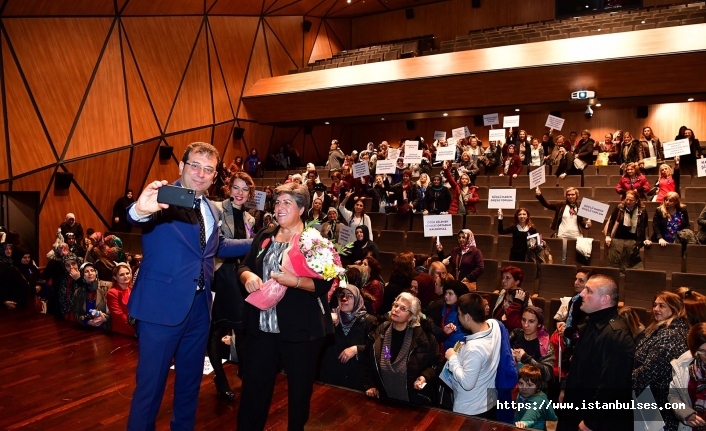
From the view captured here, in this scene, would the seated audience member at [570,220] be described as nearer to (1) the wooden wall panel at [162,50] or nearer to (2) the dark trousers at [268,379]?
(2) the dark trousers at [268,379]

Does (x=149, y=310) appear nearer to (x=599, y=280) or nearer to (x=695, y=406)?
(x=599, y=280)

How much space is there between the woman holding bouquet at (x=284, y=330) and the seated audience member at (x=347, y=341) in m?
1.37

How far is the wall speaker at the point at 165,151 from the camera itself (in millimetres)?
10842

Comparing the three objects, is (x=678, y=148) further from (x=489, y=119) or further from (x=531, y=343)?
(x=531, y=343)

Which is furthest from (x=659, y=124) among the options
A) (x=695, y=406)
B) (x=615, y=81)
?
(x=695, y=406)

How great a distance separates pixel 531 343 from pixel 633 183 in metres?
4.21

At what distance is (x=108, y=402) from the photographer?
3.20 meters

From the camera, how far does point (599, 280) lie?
2725 mm

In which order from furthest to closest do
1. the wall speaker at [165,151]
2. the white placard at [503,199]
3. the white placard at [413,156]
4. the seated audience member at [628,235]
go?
the wall speaker at [165,151] < the white placard at [413,156] < the white placard at [503,199] < the seated audience member at [628,235]

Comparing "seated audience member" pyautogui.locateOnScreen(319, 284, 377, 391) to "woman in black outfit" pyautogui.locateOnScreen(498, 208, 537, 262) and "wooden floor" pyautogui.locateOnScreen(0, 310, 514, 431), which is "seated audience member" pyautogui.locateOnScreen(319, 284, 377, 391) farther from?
"woman in black outfit" pyautogui.locateOnScreen(498, 208, 537, 262)

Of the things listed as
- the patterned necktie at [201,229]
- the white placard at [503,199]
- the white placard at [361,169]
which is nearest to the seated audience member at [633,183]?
the white placard at [503,199]

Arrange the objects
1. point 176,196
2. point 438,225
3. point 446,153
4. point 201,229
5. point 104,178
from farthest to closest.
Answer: point 104,178 → point 446,153 → point 438,225 → point 201,229 → point 176,196

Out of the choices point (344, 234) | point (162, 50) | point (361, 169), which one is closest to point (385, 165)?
point (361, 169)


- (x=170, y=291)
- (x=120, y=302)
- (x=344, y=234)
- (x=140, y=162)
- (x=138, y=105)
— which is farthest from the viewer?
(x=140, y=162)
